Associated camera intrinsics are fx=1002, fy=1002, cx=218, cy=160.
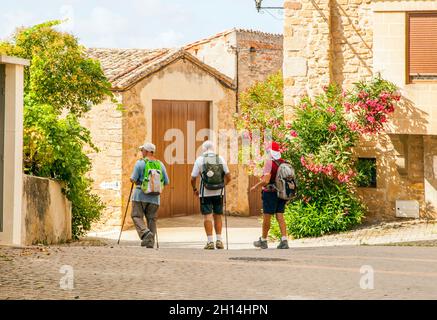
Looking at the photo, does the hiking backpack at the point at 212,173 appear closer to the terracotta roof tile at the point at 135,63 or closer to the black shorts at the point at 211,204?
the black shorts at the point at 211,204

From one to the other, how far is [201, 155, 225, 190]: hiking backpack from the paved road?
60.9 inches

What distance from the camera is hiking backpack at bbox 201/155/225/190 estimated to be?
51.6ft

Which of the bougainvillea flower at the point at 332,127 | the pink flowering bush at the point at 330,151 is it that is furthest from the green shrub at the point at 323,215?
the bougainvillea flower at the point at 332,127

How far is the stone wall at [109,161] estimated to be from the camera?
25922 millimetres

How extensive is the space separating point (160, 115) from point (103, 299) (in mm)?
18246

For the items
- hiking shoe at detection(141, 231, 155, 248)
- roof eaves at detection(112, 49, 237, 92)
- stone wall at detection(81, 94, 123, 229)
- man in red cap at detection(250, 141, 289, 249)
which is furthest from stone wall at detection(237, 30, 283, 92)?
man in red cap at detection(250, 141, 289, 249)

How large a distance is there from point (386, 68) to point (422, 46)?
854 millimetres

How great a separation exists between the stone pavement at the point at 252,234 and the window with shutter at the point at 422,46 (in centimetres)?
303

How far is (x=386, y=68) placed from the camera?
815 inches

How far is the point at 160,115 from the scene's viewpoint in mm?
27141

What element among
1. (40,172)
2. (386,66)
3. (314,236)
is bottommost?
(314,236)

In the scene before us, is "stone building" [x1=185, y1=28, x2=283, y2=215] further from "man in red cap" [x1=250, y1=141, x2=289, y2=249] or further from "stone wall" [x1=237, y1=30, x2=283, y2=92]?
"man in red cap" [x1=250, y1=141, x2=289, y2=249]
